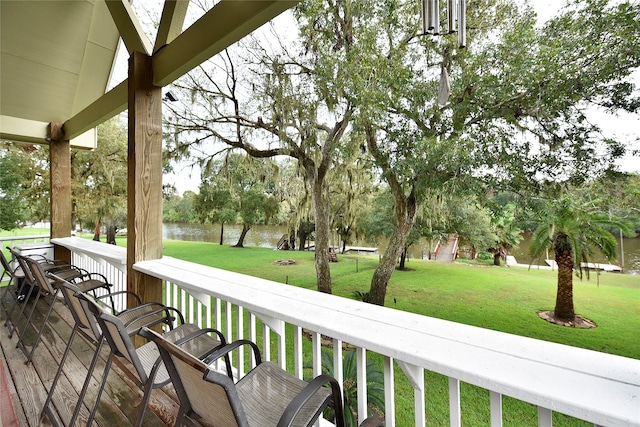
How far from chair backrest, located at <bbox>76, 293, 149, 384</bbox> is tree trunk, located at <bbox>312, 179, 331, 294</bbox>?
234 inches

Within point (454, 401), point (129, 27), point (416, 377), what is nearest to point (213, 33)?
point (129, 27)

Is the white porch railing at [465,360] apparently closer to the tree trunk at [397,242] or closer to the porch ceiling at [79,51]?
the porch ceiling at [79,51]

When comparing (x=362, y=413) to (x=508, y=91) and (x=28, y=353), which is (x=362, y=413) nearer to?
(x=28, y=353)

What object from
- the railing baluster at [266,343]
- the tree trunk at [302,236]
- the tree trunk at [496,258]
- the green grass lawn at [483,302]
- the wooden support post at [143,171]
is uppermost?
the wooden support post at [143,171]

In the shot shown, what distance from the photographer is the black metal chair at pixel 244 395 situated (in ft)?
2.46

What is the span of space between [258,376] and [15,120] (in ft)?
16.4

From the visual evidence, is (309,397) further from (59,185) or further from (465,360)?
(59,185)

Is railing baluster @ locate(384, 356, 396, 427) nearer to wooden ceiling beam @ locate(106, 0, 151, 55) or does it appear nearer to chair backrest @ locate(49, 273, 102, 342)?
chair backrest @ locate(49, 273, 102, 342)

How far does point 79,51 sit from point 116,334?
4.08 m

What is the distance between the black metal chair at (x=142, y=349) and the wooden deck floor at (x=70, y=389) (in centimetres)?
41

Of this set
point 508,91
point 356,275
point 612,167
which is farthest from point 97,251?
point 356,275

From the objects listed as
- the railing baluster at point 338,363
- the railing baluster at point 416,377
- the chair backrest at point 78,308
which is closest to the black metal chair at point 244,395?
the railing baluster at point 338,363

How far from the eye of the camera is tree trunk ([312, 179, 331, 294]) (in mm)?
7109

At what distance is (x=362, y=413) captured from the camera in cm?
112
